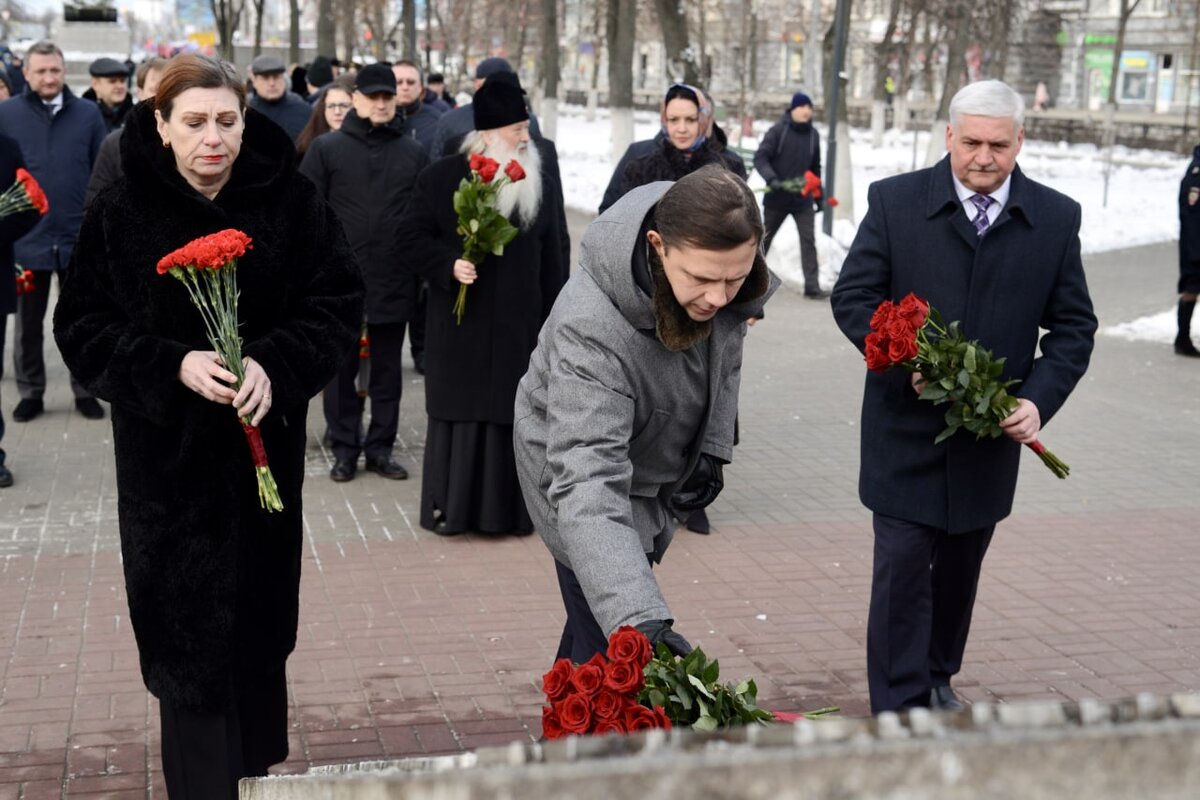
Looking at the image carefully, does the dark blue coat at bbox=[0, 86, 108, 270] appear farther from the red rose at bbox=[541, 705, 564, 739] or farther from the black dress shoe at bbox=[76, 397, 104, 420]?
the red rose at bbox=[541, 705, 564, 739]

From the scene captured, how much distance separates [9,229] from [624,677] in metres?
6.78

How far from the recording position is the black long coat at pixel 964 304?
4.84 meters

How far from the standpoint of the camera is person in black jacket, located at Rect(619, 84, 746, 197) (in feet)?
25.6

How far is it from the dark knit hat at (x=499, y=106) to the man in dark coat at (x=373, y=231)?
129 cm

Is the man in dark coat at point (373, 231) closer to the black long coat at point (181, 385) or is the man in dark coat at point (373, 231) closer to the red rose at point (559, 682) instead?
the black long coat at point (181, 385)

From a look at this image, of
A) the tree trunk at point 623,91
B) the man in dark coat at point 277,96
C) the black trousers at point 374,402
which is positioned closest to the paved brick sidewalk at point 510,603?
the black trousers at point 374,402

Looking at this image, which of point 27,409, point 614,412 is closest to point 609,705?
point 614,412

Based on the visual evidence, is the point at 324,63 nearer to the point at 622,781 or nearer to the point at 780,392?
the point at 780,392

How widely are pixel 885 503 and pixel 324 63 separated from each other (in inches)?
606

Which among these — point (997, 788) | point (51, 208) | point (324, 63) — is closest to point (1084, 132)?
point (324, 63)

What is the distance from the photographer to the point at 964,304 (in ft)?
16.0

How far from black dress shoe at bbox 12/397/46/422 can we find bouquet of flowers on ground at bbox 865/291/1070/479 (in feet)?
22.8

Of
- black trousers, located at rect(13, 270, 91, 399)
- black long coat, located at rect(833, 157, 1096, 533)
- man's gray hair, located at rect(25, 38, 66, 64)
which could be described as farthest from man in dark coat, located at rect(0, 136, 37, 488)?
black long coat, located at rect(833, 157, 1096, 533)

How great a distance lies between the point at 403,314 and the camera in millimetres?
8648
